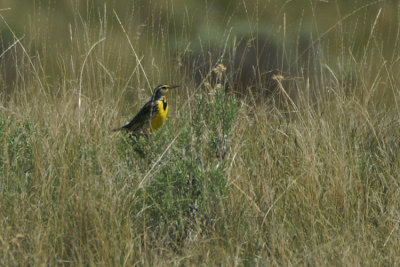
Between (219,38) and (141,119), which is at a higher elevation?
(141,119)

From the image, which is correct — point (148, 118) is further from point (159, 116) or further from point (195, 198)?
point (195, 198)

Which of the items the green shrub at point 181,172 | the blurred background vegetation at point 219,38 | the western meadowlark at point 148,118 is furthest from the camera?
the blurred background vegetation at point 219,38

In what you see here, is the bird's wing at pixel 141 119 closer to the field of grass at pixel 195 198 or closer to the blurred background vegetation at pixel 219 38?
the field of grass at pixel 195 198

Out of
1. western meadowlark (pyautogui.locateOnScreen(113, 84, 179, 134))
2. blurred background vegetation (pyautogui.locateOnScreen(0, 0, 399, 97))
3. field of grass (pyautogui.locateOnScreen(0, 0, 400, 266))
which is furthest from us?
blurred background vegetation (pyautogui.locateOnScreen(0, 0, 399, 97))

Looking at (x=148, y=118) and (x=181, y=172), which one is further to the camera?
(x=148, y=118)

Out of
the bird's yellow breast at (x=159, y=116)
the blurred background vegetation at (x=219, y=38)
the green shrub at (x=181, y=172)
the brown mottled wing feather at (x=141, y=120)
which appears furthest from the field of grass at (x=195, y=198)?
the blurred background vegetation at (x=219, y=38)

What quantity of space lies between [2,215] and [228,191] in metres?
1.18

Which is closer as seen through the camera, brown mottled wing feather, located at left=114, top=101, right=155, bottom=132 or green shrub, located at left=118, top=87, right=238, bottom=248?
green shrub, located at left=118, top=87, right=238, bottom=248

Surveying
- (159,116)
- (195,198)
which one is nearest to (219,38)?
(159,116)

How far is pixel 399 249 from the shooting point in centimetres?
259

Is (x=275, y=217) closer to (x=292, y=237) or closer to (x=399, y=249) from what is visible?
(x=292, y=237)

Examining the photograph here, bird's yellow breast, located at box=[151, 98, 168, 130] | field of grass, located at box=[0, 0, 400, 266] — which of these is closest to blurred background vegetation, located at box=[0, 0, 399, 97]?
bird's yellow breast, located at box=[151, 98, 168, 130]

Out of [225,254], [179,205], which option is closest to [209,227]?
[179,205]

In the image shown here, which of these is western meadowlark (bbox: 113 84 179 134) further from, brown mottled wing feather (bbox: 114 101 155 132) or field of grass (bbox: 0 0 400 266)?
field of grass (bbox: 0 0 400 266)
